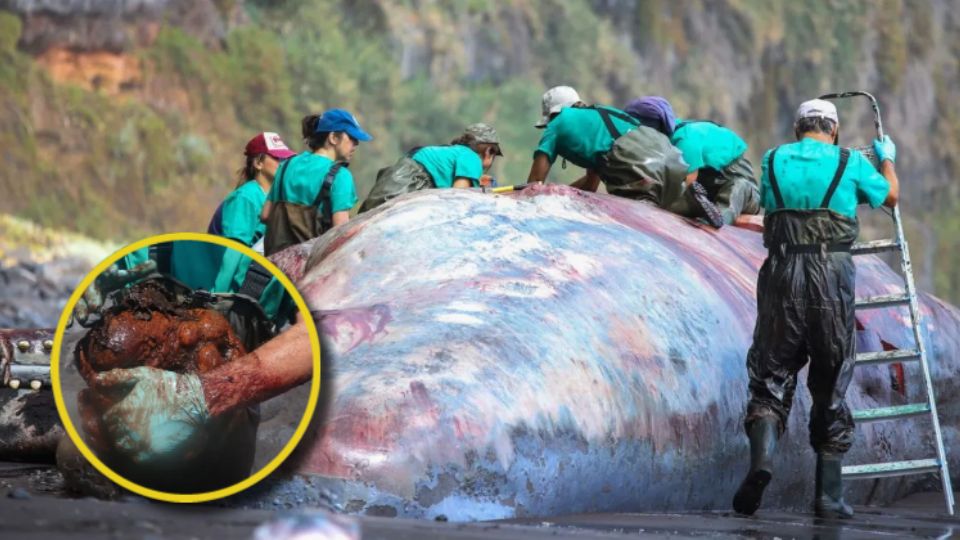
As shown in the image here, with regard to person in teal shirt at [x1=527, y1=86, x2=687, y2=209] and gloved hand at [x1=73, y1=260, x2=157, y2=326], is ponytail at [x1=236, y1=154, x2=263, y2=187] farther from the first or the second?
gloved hand at [x1=73, y1=260, x2=157, y2=326]

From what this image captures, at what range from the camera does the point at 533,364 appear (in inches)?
250

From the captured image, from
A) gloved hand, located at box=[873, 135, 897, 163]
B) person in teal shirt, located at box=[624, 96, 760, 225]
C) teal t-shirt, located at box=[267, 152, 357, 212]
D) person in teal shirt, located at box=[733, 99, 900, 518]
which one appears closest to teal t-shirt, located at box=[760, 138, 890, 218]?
person in teal shirt, located at box=[733, 99, 900, 518]

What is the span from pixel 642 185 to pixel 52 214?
69.7 ft

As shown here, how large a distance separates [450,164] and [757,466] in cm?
360

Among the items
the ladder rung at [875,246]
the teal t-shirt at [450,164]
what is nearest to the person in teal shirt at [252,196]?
the teal t-shirt at [450,164]

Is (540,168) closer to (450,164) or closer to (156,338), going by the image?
(450,164)

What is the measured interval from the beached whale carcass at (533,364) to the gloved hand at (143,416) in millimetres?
344

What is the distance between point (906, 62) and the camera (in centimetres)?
4366

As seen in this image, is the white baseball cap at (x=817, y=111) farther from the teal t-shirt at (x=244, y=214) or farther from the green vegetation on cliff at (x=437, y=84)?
the green vegetation on cliff at (x=437, y=84)

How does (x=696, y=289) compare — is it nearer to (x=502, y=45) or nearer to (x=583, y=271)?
(x=583, y=271)

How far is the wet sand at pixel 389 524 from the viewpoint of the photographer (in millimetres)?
4832

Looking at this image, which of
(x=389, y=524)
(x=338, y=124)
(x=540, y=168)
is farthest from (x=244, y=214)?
(x=389, y=524)

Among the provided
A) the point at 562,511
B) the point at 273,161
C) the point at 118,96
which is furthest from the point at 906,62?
the point at 562,511

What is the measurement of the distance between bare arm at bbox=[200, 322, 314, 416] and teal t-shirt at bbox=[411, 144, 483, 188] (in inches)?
164
